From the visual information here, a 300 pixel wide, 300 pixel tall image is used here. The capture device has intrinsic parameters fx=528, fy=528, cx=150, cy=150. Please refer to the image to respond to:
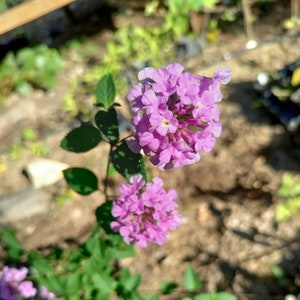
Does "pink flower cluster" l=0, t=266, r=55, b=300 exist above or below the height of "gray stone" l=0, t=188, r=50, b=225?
above

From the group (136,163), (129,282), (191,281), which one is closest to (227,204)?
(191,281)

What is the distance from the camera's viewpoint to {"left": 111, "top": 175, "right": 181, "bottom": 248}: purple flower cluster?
1.46 metres

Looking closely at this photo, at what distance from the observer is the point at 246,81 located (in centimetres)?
361

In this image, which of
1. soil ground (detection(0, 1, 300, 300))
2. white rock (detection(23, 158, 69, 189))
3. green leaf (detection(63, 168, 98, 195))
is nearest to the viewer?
green leaf (detection(63, 168, 98, 195))

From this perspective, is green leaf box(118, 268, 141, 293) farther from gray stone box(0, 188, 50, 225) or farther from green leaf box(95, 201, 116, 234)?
gray stone box(0, 188, 50, 225)

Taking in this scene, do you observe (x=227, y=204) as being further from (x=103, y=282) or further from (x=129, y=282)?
(x=103, y=282)

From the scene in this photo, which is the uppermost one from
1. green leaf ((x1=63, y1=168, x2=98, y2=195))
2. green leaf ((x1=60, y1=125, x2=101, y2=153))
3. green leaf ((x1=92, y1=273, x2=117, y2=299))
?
green leaf ((x1=60, y1=125, x2=101, y2=153))

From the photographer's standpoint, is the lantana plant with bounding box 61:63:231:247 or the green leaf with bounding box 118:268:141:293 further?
the green leaf with bounding box 118:268:141:293

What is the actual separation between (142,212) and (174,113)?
39 cm

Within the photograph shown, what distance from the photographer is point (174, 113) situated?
3.93 ft

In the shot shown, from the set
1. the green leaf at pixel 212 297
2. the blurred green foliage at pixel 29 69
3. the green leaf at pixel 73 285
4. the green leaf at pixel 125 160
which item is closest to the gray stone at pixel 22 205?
the blurred green foliage at pixel 29 69

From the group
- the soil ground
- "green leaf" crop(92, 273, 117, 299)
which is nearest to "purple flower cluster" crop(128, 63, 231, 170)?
"green leaf" crop(92, 273, 117, 299)

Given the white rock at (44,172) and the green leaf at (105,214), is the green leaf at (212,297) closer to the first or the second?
the green leaf at (105,214)

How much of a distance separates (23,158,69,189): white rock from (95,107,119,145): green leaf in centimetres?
191
